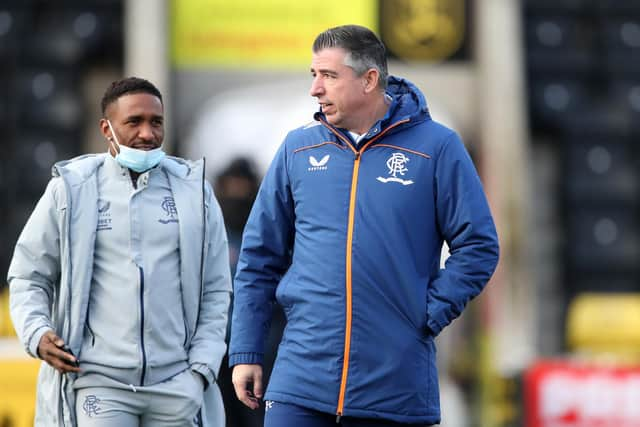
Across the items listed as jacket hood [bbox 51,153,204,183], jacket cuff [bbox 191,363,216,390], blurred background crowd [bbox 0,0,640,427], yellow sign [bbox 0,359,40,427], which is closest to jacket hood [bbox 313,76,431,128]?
jacket hood [bbox 51,153,204,183]

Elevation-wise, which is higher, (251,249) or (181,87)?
(181,87)

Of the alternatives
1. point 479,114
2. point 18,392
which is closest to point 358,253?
point 18,392

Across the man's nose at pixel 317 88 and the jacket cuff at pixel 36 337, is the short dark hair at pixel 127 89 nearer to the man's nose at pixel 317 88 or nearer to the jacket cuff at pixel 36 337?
the man's nose at pixel 317 88

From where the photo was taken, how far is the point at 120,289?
15.2 ft

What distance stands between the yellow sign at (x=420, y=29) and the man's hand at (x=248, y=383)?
760 cm

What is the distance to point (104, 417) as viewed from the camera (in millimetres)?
4551

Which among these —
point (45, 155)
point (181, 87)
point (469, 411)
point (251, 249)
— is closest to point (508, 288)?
point (469, 411)

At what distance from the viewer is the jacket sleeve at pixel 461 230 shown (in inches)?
173

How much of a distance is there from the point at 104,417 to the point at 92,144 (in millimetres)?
8229

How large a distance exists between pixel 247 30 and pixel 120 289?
7.35 meters

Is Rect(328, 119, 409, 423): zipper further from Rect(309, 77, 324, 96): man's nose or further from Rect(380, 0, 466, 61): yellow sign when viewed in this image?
Rect(380, 0, 466, 61): yellow sign

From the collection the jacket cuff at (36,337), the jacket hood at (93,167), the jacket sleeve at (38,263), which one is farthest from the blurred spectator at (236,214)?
the jacket cuff at (36,337)

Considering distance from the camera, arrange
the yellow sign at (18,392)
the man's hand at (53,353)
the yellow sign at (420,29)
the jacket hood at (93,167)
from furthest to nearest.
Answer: the yellow sign at (420,29), the yellow sign at (18,392), the jacket hood at (93,167), the man's hand at (53,353)

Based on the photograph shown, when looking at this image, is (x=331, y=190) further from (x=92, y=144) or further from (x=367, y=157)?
(x=92, y=144)
